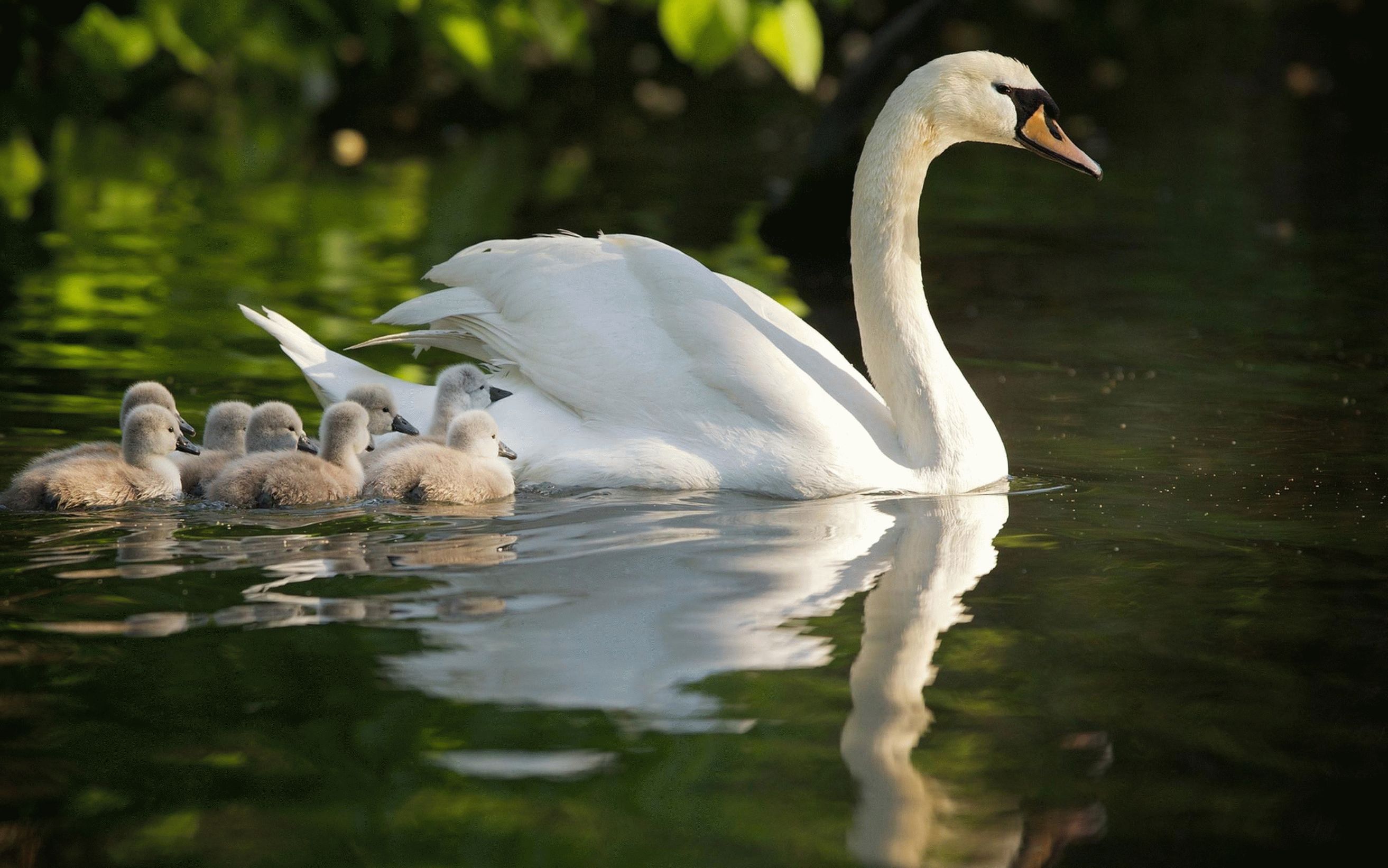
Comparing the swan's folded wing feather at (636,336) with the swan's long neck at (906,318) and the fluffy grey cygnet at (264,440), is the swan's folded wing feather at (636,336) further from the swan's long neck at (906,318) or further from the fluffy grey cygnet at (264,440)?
the fluffy grey cygnet at (264,440)

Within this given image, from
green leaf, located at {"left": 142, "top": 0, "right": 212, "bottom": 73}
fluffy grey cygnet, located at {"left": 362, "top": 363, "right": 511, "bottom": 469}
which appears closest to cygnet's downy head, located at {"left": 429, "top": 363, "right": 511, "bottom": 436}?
fluffy grey cygnet, located at {"left": 362, "top": 363, "right": 511, "bottom": 469}

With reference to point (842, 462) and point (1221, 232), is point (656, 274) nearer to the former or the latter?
point (842, 462)

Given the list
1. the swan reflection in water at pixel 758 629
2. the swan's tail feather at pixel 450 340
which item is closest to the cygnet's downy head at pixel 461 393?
the swan's tail feather at pixel 450 340

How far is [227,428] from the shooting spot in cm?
658

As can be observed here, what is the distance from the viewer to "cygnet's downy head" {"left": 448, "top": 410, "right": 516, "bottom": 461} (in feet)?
20.4

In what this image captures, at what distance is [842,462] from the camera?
6.15m

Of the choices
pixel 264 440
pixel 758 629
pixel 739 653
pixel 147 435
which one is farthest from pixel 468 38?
pixel 739 653

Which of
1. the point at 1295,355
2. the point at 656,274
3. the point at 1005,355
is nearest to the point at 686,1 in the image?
the point at 656,274

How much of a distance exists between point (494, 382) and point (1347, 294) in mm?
7037

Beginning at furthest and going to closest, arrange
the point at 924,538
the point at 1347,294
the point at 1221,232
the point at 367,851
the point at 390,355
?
1. the point at 1221,232
2. the point at 1347,294
3. the point at 390,355
4. the point at 924,538
5. the point at 367,851

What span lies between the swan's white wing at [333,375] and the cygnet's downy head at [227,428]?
0.42 metres

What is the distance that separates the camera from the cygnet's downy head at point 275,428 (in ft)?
Answer: 20.7

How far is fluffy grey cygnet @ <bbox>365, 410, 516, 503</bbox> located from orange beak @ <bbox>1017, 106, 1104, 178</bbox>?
7.70 feet

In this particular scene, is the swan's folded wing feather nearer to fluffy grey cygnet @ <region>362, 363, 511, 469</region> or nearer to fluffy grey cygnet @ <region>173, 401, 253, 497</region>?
fluffy grey cygnet @ <region>362, 363, 511, 469</region>
